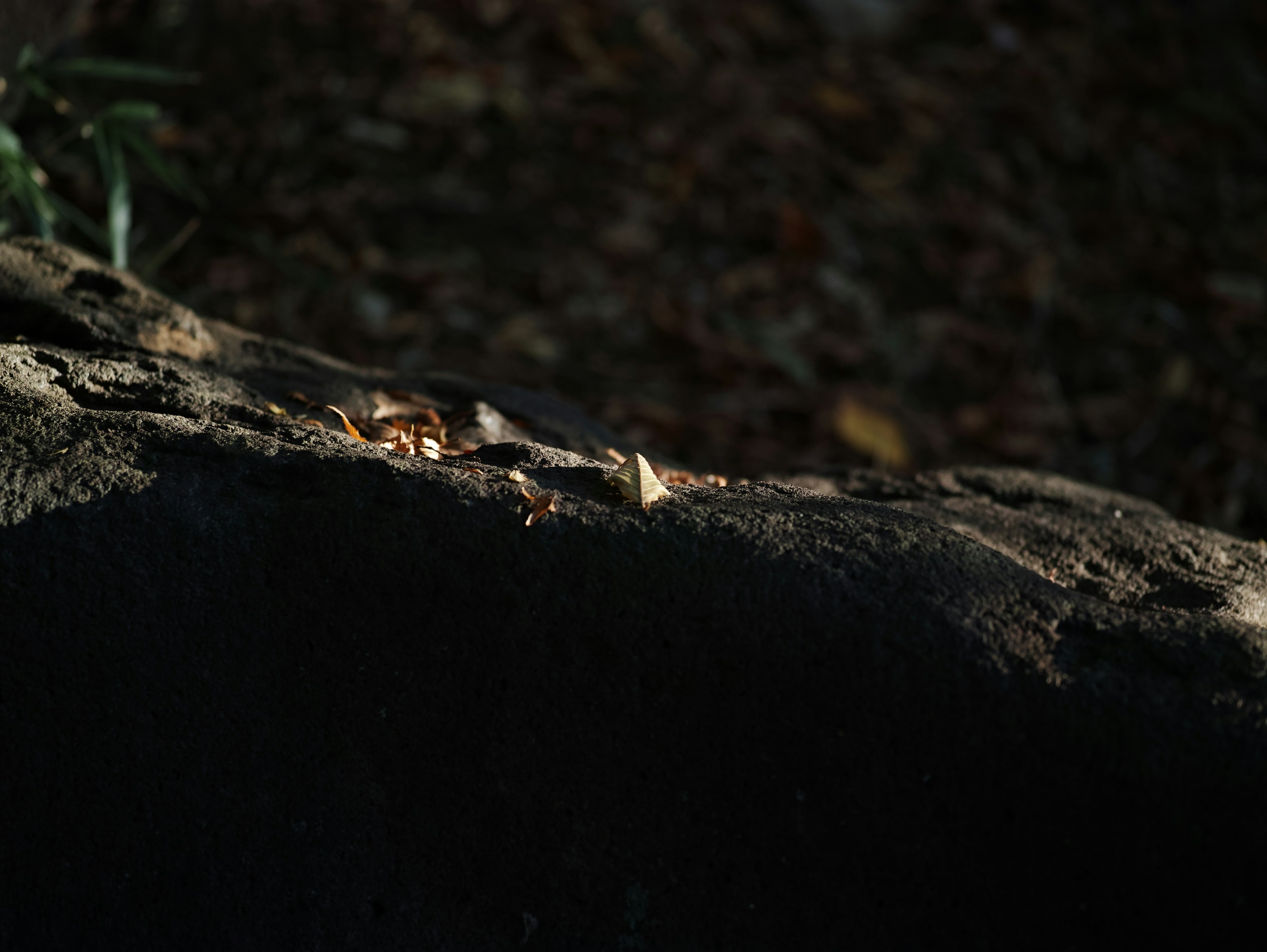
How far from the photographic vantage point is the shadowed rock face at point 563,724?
959 millimetres

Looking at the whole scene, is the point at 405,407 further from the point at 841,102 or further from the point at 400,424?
the point at 841,102

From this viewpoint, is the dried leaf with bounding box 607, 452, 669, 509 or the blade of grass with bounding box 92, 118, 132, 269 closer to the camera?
the dried leaf with bounding box 607, 452, 669, 509

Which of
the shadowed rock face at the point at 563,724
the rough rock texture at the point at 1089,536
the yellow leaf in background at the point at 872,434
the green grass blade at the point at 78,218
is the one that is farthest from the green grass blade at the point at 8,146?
the yellow leaf in background at the point at 872,434

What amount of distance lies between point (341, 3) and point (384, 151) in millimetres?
911

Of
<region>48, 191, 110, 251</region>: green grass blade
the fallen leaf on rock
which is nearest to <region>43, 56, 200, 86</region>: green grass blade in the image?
<region>48, 191, 110, 251</region>: green grass blade

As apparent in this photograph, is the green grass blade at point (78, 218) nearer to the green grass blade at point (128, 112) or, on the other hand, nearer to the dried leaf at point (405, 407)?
the green grass blade at point (128, 112)

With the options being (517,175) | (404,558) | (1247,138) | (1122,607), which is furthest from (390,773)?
(1247,138)

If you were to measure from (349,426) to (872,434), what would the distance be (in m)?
2.23

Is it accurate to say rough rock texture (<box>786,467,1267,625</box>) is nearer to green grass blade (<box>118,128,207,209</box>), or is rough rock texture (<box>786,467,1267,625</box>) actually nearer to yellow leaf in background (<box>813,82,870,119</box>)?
green grass blade (<box>118,128,207,209</box>)

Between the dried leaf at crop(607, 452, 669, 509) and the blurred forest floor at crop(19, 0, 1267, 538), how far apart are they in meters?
1.69

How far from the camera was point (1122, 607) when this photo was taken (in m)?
1.09

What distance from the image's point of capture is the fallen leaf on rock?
1.07 m

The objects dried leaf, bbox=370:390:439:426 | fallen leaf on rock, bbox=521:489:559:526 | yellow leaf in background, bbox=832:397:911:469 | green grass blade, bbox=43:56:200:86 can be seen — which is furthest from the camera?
yellow leaf in background, bbox=832:397:911:469

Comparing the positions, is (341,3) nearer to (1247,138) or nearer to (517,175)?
(517,175)
